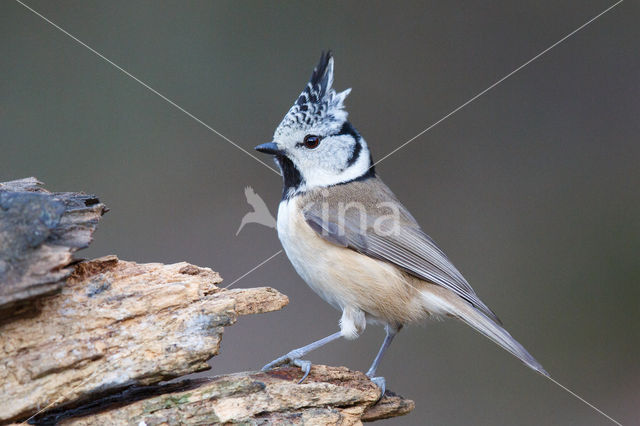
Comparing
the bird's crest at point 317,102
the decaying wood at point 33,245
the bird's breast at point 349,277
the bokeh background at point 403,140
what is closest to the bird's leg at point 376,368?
the bird's breast at point 349,277

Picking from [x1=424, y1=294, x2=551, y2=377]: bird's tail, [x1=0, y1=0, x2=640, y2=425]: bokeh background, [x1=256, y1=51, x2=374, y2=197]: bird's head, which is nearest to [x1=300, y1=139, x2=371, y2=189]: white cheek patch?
[x1=256, y1=51, x2=374, y2=197]: bird's head

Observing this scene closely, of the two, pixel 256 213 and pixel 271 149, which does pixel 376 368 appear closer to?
pixel 271 149

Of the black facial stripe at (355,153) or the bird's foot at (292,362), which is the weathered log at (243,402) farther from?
the black facial stripe at (355,153)

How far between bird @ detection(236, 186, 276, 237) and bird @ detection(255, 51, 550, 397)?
2.45m

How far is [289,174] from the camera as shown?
153 inches

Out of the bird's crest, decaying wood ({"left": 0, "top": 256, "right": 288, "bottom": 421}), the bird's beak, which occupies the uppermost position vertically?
the bird's crest

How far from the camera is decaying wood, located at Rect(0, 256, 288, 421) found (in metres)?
2.36

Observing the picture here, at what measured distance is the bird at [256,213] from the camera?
6.44 m

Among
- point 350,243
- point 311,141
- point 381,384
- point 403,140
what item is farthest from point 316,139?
point 403,140

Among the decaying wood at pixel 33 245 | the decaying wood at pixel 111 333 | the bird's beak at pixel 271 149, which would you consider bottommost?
the decaying wood at pixel 111 333

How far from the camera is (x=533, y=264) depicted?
6.45 metres

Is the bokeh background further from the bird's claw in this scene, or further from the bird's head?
the bird's claw

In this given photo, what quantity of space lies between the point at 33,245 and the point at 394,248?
1.95 m

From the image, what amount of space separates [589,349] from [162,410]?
4.86m
